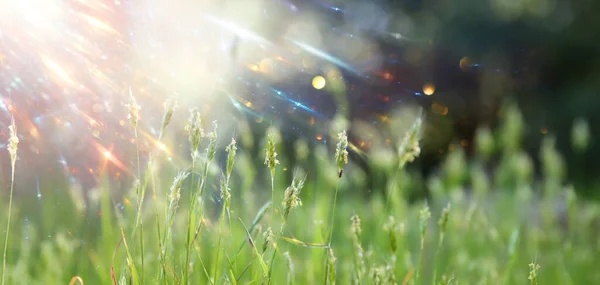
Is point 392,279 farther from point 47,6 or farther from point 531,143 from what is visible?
point 531,143

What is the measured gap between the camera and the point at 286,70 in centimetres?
272

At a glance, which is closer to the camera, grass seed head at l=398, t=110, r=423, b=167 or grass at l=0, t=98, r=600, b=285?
grass seed head at l=398, t=110, r=423, b=167

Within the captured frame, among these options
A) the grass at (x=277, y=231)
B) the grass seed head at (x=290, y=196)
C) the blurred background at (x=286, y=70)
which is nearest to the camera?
the grass seed head at (x=290, y=196)

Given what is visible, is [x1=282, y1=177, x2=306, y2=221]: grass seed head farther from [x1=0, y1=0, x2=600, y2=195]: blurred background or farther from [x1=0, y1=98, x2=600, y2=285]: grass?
[x1=0, y1=0, x2=600, y2=195]: blurred background

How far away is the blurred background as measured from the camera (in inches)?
73.9

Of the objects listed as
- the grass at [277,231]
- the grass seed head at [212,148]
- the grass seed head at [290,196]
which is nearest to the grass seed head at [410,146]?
the grass at [277,231]

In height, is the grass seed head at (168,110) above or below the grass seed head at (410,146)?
below

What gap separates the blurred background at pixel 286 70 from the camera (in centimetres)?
188

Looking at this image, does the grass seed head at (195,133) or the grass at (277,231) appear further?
the grass at (277,231)

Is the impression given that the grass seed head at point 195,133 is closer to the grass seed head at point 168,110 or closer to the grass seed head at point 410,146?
the grass seed head at point 168,110

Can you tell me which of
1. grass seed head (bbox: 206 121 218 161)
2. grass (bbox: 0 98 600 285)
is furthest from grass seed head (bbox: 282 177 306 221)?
grass seed head (bbox: 206 121 218 161)

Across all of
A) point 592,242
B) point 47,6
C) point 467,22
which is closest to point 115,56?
point 47,6

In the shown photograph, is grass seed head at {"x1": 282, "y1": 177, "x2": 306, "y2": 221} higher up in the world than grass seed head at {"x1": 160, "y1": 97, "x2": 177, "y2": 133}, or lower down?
higher up

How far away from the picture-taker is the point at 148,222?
1.90m
